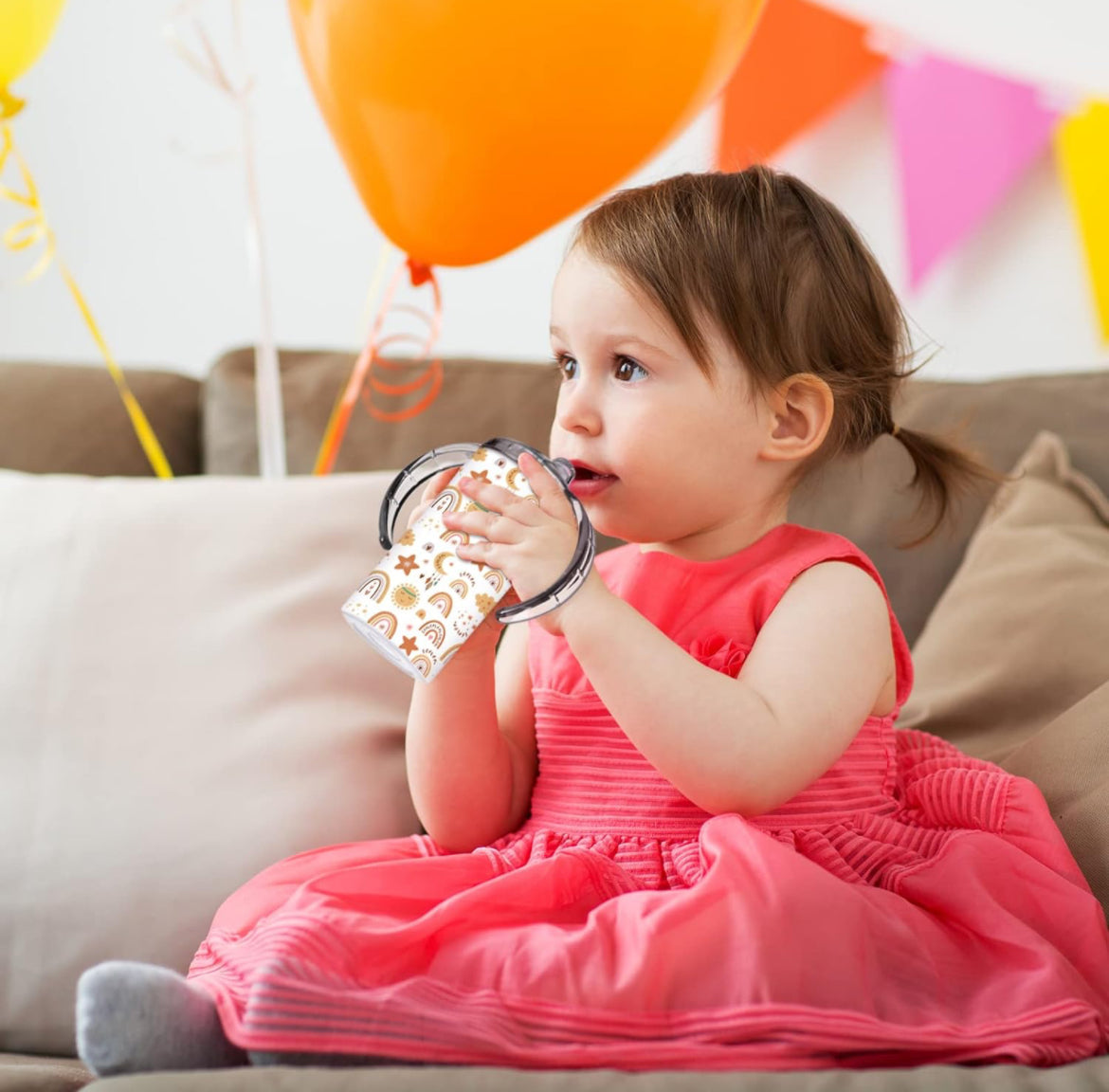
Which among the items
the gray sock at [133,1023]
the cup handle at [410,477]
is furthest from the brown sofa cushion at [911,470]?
the gray sock at [133,1023]

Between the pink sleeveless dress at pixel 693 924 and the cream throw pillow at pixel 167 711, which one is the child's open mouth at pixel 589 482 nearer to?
the pink sleeveless dress at pixel 693 924

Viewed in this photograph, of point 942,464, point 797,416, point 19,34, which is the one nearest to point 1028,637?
point 942,464

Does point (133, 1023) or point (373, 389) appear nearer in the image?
point (133, 1023)

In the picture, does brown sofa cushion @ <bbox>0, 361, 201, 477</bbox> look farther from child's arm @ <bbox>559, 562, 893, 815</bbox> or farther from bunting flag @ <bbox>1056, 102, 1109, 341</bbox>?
bunting flag @ <bbox>1056, 102, 1109, 341</bbox>

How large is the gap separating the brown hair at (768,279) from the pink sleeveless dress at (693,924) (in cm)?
13

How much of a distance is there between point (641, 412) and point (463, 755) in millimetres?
285

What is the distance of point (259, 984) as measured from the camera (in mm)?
657

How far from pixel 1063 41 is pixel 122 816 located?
1.58 m

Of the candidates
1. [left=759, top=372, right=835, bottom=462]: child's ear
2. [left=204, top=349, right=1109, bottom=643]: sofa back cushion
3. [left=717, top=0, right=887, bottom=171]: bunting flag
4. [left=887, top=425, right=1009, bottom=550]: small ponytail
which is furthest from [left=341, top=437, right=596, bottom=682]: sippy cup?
[left=717, top=0, right=887, bottom=171]: bunting flag

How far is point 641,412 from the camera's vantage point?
3.00 ft

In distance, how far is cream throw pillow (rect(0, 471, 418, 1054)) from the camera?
3.33 feet

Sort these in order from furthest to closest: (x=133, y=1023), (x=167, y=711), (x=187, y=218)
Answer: (x=187, y=218) < (x=167, y=711) < (x=133, y=1023)

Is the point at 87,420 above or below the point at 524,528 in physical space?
below

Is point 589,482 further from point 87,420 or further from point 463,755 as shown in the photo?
point 87,420
